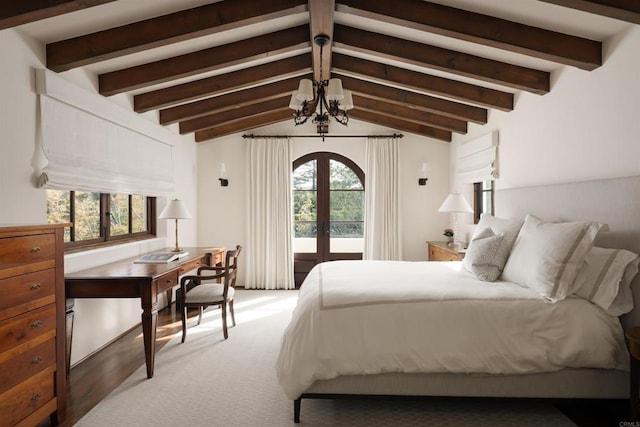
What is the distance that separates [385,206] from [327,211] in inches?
35.0

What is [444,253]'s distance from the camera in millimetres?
4781

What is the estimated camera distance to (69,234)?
3.26 metres

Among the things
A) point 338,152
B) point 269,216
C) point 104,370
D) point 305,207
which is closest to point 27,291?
point 104,370

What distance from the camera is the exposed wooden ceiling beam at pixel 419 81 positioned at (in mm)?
3990

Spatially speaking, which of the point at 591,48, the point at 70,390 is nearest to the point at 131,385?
the point at 70,390

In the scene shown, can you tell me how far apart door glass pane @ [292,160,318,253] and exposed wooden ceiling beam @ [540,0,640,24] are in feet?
13.8

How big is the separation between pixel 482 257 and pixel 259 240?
3678 mm

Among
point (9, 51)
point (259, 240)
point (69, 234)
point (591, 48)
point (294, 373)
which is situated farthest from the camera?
point (259, 240)

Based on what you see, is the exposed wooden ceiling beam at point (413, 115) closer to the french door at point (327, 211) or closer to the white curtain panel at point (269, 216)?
the french door at point (327, 211)

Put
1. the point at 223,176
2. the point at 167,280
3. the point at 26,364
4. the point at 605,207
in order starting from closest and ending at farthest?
the point at 26,364
the point at 605,207
the point at 167,280
the point at 223,176

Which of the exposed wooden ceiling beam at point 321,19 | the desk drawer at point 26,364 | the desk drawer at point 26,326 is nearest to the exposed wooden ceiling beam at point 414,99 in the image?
the exposed wooden ceiling beam at point 321,19

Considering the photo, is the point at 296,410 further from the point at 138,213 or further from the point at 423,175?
the point at 423,175

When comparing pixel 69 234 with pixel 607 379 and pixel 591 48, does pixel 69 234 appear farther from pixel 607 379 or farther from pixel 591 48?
pixel 591 48

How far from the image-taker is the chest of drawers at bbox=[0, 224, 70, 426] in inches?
74.1
